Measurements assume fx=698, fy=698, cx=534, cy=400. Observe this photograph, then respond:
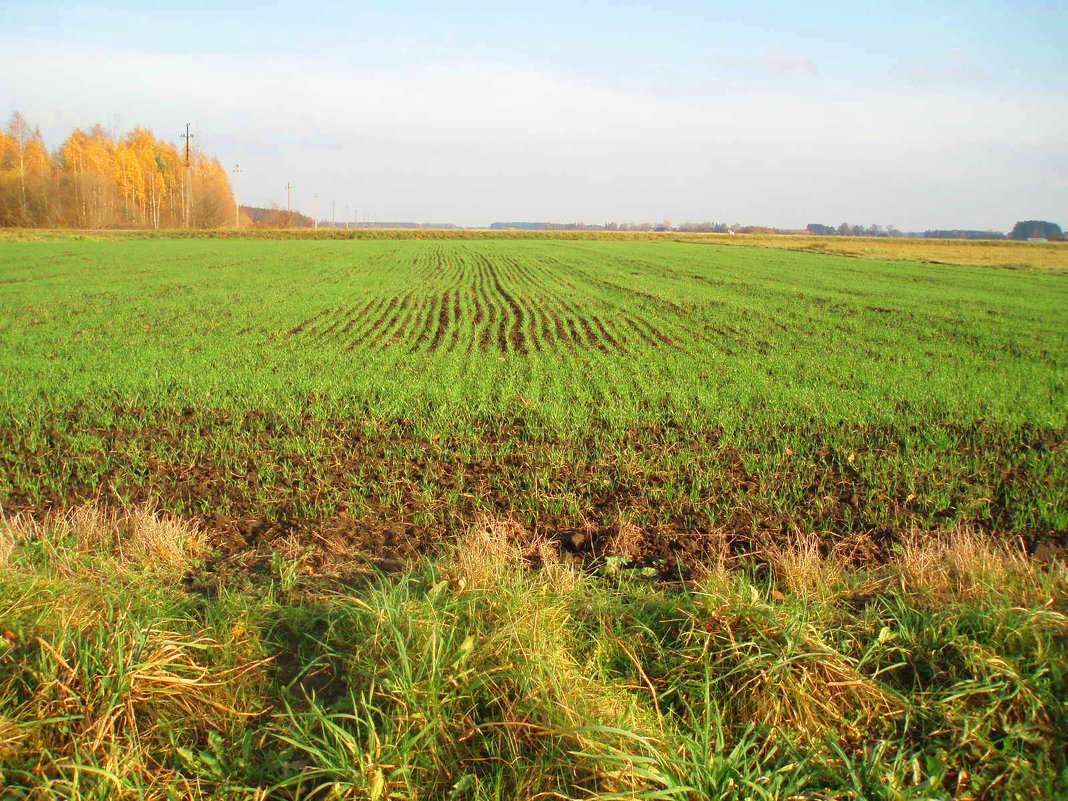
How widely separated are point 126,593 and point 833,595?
3.93 metres

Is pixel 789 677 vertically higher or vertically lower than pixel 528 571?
higher

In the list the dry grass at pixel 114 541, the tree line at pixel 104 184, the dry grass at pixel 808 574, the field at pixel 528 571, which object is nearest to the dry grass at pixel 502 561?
the field at pixel 528 571

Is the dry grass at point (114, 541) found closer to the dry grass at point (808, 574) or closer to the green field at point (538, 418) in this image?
the green field at point (538, 418)

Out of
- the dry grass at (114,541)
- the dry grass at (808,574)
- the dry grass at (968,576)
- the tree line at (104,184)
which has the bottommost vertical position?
the dry grass at (114,541)

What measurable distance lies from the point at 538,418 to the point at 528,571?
175 inches

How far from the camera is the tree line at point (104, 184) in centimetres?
7506

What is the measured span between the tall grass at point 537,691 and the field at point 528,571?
2 centimetres

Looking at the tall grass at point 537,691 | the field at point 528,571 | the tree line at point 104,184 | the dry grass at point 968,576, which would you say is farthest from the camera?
the tree line at point 104,184

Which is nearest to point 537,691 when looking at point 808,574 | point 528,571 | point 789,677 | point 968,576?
point 789,677

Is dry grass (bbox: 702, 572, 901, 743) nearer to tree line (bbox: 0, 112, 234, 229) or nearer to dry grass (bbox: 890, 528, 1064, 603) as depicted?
dry grass (bbox: 890, 528, 1064, 603)

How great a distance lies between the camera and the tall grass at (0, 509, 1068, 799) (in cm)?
270

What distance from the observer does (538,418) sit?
899cm

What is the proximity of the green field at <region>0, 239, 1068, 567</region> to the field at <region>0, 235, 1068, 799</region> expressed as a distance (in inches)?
2.5

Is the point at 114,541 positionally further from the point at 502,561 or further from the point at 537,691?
the point at 537,691
